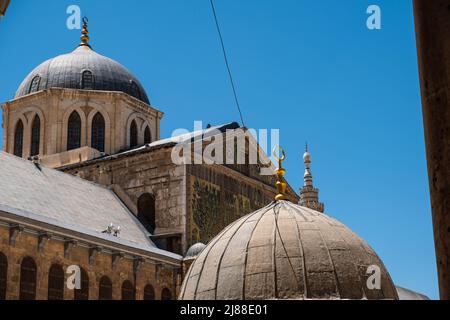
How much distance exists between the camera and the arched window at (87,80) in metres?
35.9

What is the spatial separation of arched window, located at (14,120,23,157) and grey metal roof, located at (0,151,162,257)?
6.20 meters

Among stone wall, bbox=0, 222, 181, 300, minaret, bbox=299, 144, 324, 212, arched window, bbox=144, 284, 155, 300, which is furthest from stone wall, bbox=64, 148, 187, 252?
minaret, bbox=299, 144, 324, 212

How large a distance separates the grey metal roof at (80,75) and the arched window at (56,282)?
13.6 metres

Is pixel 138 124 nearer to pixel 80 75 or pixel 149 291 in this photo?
pixel 80 75

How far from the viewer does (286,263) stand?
10.4 metres

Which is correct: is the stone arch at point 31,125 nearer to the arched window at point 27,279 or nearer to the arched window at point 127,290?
the arched window at point 127,290

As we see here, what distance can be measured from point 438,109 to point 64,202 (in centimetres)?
2432

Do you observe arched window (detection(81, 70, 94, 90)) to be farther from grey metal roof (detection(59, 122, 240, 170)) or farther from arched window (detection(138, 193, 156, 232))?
arched window (detection(138, 193, 156, 232))

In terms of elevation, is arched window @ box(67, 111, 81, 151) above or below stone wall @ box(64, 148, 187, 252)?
above

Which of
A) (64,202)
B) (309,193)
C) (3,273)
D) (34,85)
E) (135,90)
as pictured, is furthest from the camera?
(309,193)

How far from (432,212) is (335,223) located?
7.02m

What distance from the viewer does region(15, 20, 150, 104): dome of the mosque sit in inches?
1416

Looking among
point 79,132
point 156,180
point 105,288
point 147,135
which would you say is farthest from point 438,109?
point 147,135
